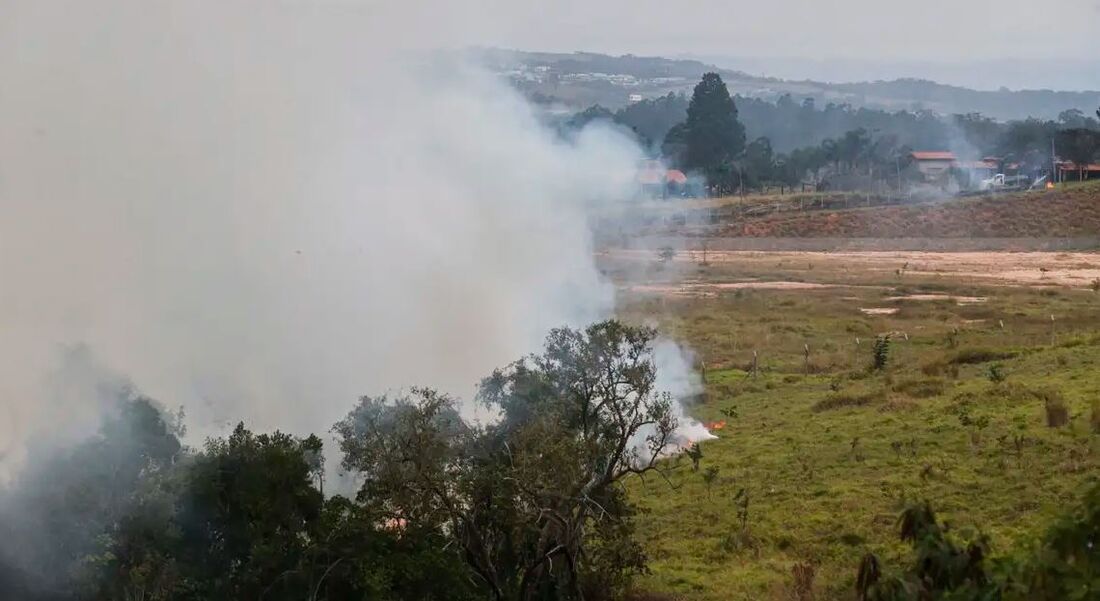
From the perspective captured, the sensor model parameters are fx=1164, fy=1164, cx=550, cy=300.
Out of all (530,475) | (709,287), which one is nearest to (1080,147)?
(709,287)

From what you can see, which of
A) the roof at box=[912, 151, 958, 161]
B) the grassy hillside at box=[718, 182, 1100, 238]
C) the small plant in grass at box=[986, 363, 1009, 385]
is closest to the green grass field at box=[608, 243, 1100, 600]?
the small plant in grass at box=[986, 363, 1009, 385]

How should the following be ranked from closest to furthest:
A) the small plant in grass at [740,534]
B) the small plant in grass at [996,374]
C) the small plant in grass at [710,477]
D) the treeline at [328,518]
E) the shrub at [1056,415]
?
the treeline at [328,518] → the small plant in grass at [740,534] → the small plant in grass at [710,477] → the shrub at [1056,415] → the small plant in grass at [996,374]

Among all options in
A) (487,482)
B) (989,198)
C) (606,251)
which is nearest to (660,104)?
(989,198)

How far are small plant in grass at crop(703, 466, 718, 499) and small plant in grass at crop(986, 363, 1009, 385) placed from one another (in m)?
9.39

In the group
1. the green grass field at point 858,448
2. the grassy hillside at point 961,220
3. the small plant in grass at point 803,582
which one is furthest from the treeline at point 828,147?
the small plant in grass at point 803,582

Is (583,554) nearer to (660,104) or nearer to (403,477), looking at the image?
(403,477)

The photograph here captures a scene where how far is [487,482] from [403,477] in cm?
119

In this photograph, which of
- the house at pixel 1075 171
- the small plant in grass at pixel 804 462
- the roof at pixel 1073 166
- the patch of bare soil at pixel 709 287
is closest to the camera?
the small plant in grass at pixel 804 462

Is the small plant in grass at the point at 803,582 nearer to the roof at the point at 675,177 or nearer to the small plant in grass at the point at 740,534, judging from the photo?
the small plant in grass at the point at 740,534

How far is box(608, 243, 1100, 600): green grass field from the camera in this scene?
19.1m

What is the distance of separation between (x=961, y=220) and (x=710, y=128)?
28225 mm

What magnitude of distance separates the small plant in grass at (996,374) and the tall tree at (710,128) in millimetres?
73625

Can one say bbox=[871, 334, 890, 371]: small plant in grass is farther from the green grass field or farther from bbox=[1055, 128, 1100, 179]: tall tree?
bbox=[1055, 128, 1100, 179]: tall tree

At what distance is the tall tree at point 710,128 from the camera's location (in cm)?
10581
